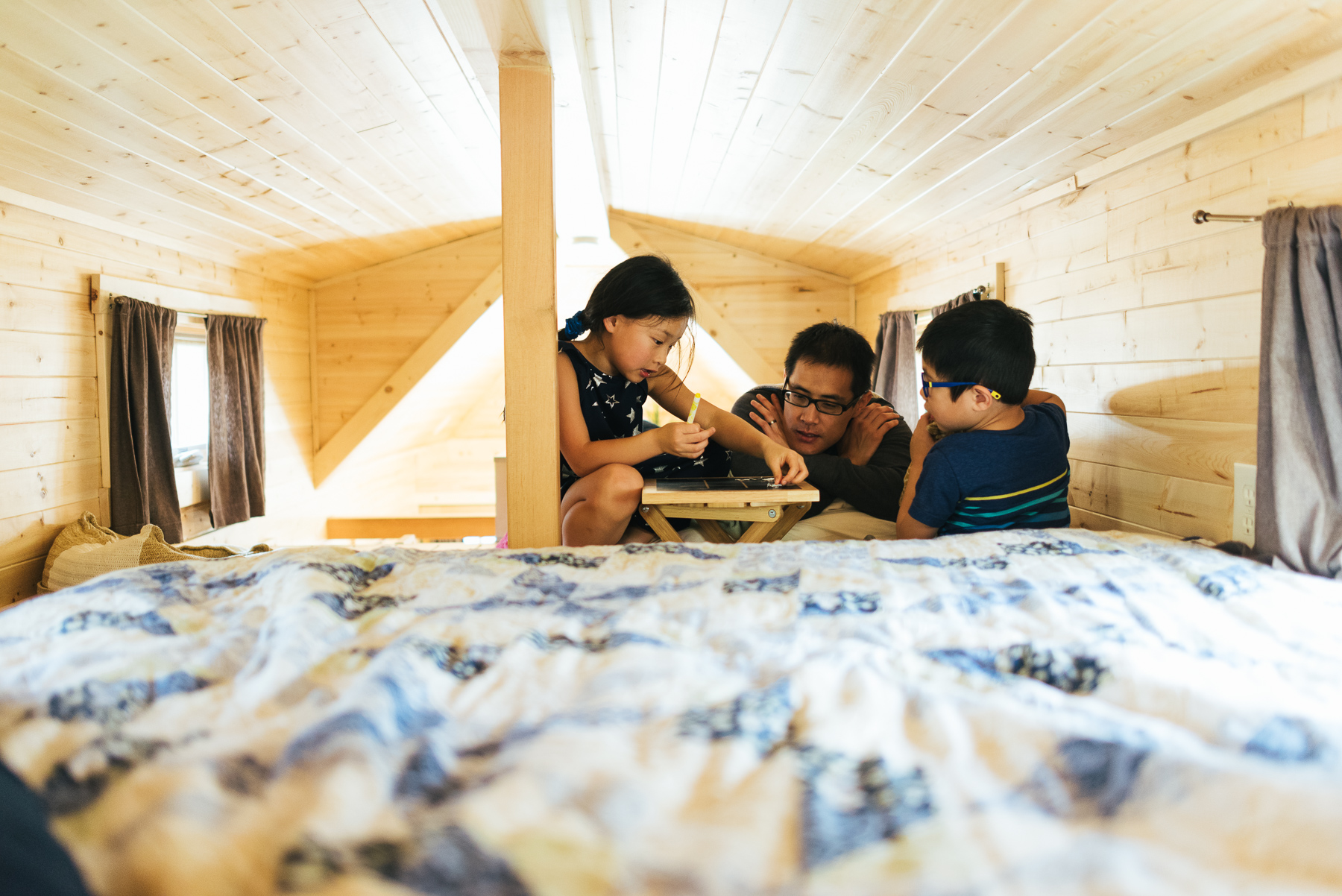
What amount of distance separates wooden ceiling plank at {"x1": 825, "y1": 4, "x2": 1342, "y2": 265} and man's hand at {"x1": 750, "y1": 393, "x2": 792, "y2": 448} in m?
1.12

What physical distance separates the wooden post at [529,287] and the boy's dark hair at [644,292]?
6.4 inches

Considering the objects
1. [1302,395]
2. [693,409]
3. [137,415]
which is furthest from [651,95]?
[137,415]

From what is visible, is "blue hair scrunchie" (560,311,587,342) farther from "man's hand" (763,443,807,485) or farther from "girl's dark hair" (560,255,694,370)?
"man's hand" (763,443,807,485)

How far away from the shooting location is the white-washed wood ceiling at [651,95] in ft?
5.37

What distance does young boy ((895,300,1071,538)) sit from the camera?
1548 millimetres

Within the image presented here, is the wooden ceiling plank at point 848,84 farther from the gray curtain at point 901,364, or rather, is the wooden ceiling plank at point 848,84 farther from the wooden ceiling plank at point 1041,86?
the gray curtain at point 901,364

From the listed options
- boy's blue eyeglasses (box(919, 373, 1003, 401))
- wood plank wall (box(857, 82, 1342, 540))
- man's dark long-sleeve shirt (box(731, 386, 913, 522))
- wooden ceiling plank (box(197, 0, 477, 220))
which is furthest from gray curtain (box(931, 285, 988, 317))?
wooden ceiling plank (box(197, 0, 477, 220))

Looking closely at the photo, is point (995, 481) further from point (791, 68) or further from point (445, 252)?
point (445, 252)

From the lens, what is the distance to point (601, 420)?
1999 mm

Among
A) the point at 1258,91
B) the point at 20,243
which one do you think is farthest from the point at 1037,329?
the point at 20,243

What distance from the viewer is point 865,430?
2.25m

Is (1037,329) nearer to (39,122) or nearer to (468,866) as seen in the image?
(468,866)

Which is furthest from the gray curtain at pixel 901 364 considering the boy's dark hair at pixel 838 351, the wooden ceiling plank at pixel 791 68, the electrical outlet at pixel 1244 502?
the electrical outlet at pixel 1244 502

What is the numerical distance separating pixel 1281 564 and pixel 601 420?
5.26 ft
